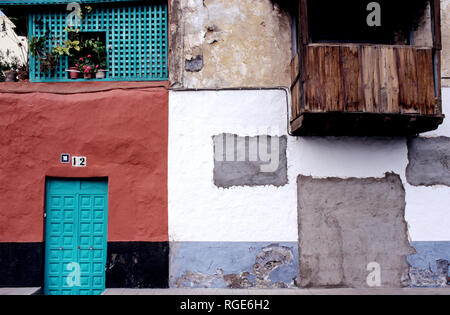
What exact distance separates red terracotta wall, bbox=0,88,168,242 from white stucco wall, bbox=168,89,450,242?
0.33 meters

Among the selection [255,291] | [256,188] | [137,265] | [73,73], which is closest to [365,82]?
[256,188]

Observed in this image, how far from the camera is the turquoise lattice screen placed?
6160mm

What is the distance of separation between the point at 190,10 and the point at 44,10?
2805 millimetres

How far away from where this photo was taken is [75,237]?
571 cm

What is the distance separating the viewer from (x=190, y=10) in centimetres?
598

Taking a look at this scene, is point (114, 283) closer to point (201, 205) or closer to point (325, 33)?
point (201, 205)

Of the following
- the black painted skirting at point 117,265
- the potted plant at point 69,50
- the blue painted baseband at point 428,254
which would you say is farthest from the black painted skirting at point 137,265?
the blue painted baseband at point 428,254

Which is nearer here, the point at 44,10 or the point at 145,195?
the point at 145,195

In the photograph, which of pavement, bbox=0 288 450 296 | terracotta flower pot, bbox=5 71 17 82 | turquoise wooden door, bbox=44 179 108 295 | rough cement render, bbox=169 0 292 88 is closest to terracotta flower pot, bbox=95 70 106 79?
rough cement render, bbox=169 0 292 88

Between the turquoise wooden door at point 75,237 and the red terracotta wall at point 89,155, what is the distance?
7.7 inches

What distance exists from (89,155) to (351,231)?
4699mm

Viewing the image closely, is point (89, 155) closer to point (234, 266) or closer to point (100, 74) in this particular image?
point (100, 74)

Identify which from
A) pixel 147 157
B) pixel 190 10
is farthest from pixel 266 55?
pixel 147 157

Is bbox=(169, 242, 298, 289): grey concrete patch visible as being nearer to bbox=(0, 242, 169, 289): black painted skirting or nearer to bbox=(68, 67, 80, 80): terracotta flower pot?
bbox=(0, 242, 169, 289): black painted skirting
